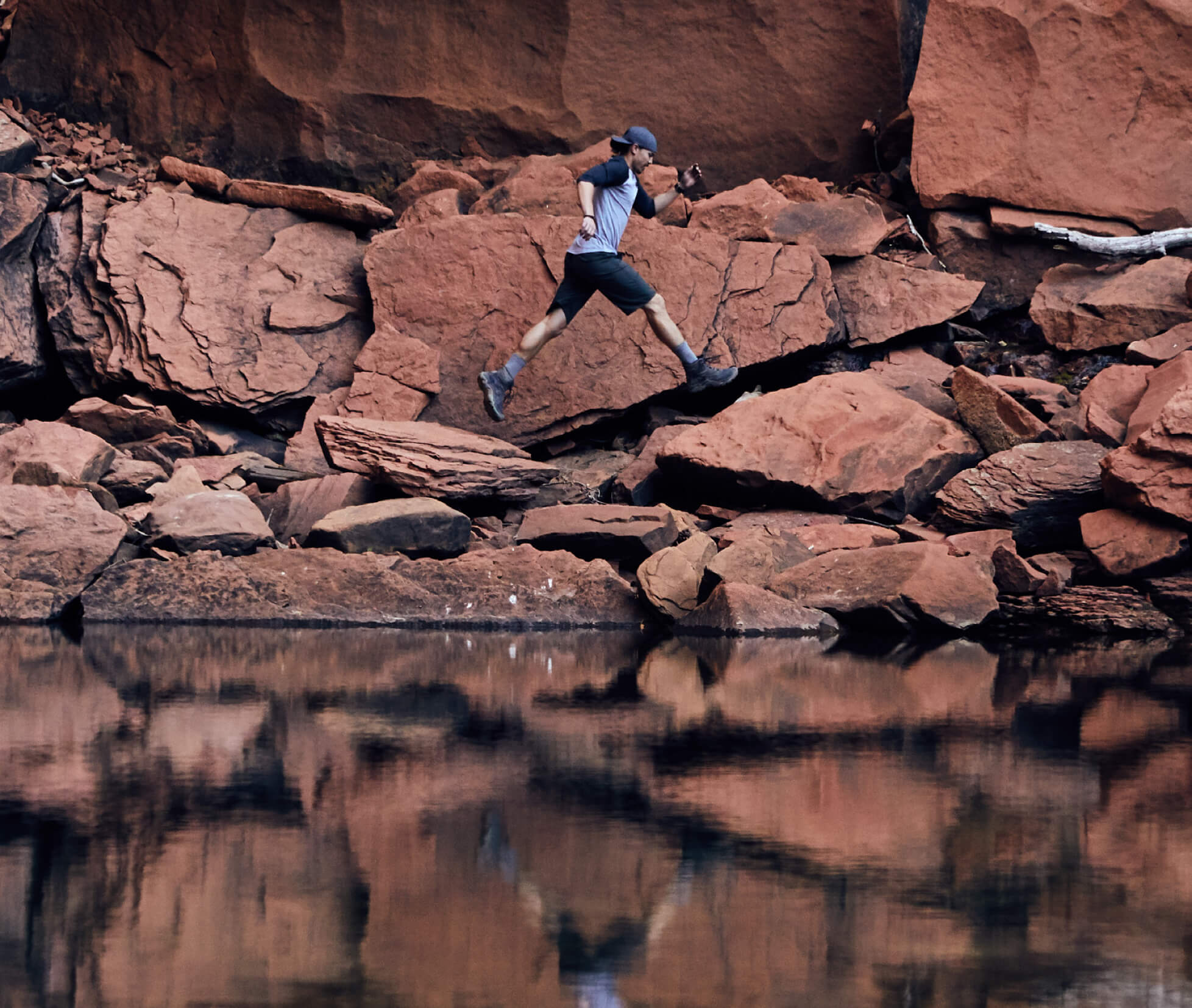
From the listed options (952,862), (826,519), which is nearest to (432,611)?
(826,519)

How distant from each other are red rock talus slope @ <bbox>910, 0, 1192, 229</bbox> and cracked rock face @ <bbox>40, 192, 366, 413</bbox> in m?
4.81

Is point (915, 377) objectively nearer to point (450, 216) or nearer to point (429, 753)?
point (450, 216)

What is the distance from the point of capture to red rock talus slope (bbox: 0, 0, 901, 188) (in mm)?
11539

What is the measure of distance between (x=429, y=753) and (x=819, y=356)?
6.87 metres

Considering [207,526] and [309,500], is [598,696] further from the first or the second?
[309,500]

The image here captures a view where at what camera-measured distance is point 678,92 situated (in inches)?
465

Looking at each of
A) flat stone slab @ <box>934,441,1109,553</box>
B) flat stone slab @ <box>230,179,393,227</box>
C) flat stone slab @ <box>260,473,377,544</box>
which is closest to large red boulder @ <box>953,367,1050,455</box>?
flat stone slab @ <box>934,441,1109,553</box>

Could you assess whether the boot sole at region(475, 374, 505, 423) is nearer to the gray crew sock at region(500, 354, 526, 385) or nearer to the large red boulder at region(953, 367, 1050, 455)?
the gray crew sock at region(500, 354, 526, 385)

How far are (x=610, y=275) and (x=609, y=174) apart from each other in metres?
0.60

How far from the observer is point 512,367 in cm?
835

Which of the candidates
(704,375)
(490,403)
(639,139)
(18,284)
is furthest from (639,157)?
(18,284)

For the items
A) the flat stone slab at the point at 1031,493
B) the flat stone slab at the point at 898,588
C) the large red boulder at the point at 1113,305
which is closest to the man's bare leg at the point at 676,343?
the flat stone slab at the point at 1031,493

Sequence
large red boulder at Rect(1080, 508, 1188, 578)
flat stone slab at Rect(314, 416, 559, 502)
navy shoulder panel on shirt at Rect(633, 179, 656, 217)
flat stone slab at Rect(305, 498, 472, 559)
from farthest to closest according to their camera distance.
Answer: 1. navy shoulder panel on shirt at Rect(633, 179, 656, 217)
2. flat stone slab at Rect(314, 416, 559, 502)
3. flat stone slab at Rect(305, 498, 472, 559)
4. large red boulder at Rect(1080, 508, 1188, 578)

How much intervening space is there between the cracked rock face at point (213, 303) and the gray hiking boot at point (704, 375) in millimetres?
2741
